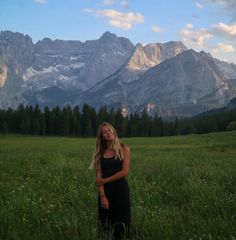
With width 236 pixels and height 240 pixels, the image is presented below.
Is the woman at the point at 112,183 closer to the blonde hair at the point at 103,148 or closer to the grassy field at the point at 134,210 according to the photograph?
the blonde hair at the point at 103,148

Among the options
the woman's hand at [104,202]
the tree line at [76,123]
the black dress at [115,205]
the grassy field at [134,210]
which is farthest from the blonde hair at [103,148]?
the tree line at [76,123]

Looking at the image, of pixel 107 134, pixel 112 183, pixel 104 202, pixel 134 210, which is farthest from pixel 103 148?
pixel 134 210

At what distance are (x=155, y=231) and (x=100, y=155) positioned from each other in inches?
83.9

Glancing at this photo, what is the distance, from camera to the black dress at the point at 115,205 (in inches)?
394

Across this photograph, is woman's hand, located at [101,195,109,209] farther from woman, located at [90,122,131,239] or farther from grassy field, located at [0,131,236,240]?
grassy field, located at [0,131,236,240]

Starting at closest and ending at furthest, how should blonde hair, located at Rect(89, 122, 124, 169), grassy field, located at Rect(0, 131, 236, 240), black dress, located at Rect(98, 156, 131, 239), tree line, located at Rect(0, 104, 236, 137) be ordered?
grassy field, located at Rect(0, 131, 236, 240) → black dress, located at Rect(98, 156, 131, 239) → blonde hair, located at Rect(89, 122, 124, 169) → tree line, located at Rect(0, 104, 236, 137)

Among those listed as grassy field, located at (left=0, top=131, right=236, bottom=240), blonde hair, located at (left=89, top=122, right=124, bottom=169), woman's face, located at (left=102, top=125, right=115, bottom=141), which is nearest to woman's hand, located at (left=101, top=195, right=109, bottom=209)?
grassy field, located at (left=0, top=131, right=236, bottom=240)

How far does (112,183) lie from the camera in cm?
1036

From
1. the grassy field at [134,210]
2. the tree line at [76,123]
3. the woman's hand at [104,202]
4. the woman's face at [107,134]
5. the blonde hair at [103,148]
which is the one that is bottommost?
the grassy field at [134,210]

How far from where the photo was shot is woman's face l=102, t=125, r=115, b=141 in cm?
1055

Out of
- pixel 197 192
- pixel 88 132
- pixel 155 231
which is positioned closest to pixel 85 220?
pixel 155 231

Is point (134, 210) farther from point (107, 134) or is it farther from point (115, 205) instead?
point (107, 134)

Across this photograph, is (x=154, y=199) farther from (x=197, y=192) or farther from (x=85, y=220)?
(x=85, y=220)

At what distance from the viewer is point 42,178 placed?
17.7 m
